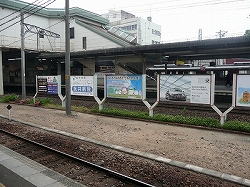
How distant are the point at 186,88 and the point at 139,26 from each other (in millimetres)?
62239

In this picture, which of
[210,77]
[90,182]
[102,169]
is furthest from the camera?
[210,77]

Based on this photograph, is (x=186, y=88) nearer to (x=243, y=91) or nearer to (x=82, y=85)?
(x=243, y=91)

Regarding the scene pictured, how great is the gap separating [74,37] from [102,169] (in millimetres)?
31186

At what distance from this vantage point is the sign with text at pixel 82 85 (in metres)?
14.2

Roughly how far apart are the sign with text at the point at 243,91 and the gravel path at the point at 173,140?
4.71 ft

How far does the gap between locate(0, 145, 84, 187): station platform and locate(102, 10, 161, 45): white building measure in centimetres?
6294

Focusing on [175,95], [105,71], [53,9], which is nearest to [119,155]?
[175,95]

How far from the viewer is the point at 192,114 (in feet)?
40.0

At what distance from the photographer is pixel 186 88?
10.7 metres

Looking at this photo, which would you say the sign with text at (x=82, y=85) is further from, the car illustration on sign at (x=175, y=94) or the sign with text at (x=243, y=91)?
the sign with text at (x=243, y=91)

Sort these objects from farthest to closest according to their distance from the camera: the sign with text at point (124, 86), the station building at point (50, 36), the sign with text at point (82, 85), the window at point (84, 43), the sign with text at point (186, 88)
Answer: the window at point (84, 43), the station building at point (50, 36), the sign with text at point (82, 85), the sign with text at point (124, 86), the sign with text at point (186, 88)

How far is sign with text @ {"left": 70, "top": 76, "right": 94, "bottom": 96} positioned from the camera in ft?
46.4

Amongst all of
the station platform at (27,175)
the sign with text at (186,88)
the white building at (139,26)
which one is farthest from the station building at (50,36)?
the white building at (139,26)

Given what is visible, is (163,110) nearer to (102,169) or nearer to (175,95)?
(175,95)
